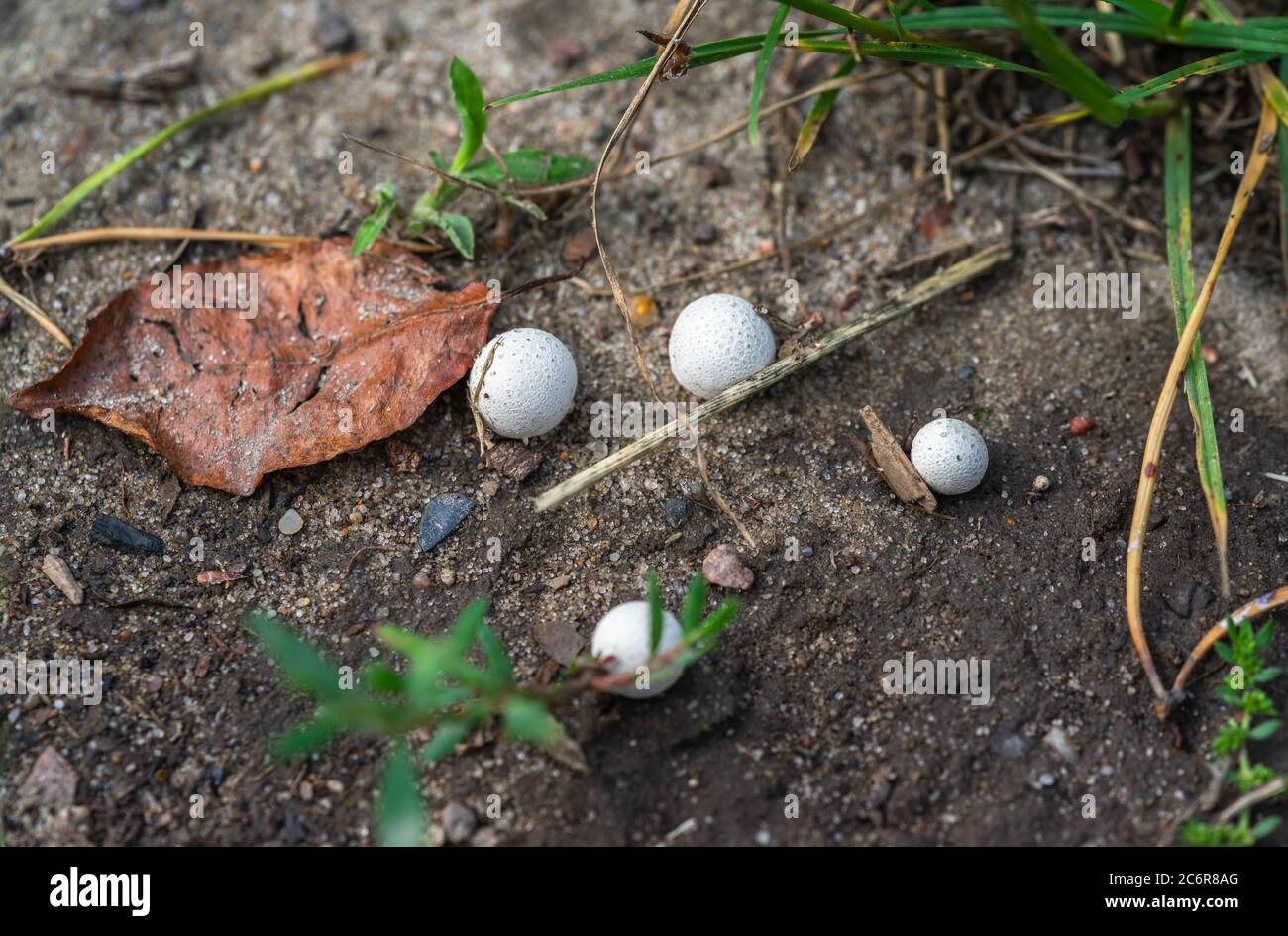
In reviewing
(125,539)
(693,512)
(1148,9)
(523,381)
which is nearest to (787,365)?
(693,512)

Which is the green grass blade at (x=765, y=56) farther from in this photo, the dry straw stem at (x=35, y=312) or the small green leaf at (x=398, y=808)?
the dry straw stem at (x=35, y=312)

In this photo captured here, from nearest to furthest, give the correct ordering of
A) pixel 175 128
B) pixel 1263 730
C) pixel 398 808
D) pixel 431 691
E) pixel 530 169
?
pixel 398 808, pixel 431 691, pixel 1263 730, pixel 530 169, pixel 175 128

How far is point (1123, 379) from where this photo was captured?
128 inches

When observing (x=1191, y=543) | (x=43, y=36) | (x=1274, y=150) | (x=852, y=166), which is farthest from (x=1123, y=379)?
(x=43, y=36)

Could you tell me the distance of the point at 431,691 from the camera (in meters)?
2.07

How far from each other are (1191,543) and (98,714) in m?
3.05

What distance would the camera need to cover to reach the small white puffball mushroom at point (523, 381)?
9.54 feet

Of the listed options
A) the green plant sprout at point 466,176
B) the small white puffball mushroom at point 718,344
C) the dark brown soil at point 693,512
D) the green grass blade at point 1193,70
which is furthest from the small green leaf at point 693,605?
the green grass blade at point 1193,70

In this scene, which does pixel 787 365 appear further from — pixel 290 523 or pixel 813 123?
pixel 290 523

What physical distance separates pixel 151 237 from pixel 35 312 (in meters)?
0.45

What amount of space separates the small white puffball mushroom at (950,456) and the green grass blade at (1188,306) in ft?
1.87

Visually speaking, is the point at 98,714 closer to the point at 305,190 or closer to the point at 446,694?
the point at 446,694

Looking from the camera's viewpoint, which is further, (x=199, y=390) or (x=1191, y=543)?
(x=199, y=390)

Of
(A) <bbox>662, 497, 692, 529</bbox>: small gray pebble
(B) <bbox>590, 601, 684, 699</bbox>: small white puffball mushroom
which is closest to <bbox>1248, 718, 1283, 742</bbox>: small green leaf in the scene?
(B) <bbox>590, 601, 684, 699</bbox>: small white puffball mushroom
